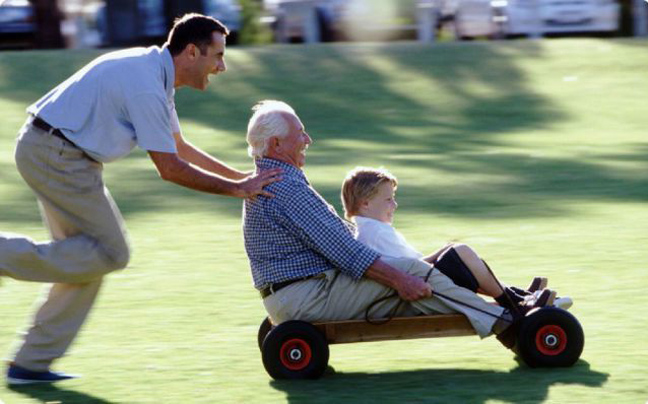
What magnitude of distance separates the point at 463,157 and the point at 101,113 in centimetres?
920

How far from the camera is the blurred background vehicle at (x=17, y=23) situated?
81.3 feet

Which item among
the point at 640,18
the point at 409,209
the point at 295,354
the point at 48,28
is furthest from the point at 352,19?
the point at 295,354

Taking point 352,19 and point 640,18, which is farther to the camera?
point 352,19

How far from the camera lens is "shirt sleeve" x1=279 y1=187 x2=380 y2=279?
19.9ft

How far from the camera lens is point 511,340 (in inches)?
248

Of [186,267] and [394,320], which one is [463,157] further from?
[394,320]

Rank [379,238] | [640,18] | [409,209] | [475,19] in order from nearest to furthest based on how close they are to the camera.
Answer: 1. [379,238]
2. [409,209]
3. [475,19]
4. [640,18]

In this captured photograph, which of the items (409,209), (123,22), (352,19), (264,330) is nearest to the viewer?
(264,330)

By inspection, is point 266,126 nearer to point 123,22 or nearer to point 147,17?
point 123,22

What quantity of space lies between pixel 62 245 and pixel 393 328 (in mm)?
1553

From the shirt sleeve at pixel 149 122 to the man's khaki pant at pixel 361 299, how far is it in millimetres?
901

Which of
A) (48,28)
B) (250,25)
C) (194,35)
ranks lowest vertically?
(250,25)

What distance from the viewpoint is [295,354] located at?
20.0 ft

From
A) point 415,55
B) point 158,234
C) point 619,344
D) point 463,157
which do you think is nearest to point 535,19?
point 415,55
